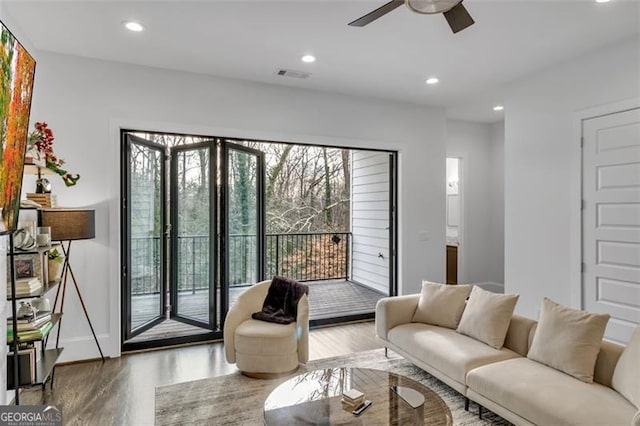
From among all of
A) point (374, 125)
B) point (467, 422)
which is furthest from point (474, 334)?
point (374, 125)

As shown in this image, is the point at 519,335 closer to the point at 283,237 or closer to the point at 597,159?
the point at 597,159

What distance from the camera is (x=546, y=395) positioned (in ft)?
6.78

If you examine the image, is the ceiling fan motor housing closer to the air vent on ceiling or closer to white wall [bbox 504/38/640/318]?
the air vent on ceiling

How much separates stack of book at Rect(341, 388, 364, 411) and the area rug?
0.76m

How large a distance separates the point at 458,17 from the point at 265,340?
2745 millimetres

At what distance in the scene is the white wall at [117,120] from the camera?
3588 mm

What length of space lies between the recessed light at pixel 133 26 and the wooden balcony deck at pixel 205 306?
2699mm

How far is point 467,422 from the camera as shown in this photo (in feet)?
8.21

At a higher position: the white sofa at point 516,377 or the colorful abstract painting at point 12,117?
the colorful abstract painting at point 12,117

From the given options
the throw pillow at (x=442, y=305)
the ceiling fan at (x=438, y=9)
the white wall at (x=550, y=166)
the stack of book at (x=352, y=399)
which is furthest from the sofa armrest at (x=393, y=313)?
the ceiling fan at (x=438, y=9)

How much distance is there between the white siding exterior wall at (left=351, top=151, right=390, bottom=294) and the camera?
6277 mm

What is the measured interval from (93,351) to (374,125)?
163 inches

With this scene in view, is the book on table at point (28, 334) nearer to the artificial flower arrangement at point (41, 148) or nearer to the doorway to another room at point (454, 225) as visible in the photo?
the artificial flower arrangement at point (41, 148)

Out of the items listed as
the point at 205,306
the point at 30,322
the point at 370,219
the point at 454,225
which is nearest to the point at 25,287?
the point at 30,322
